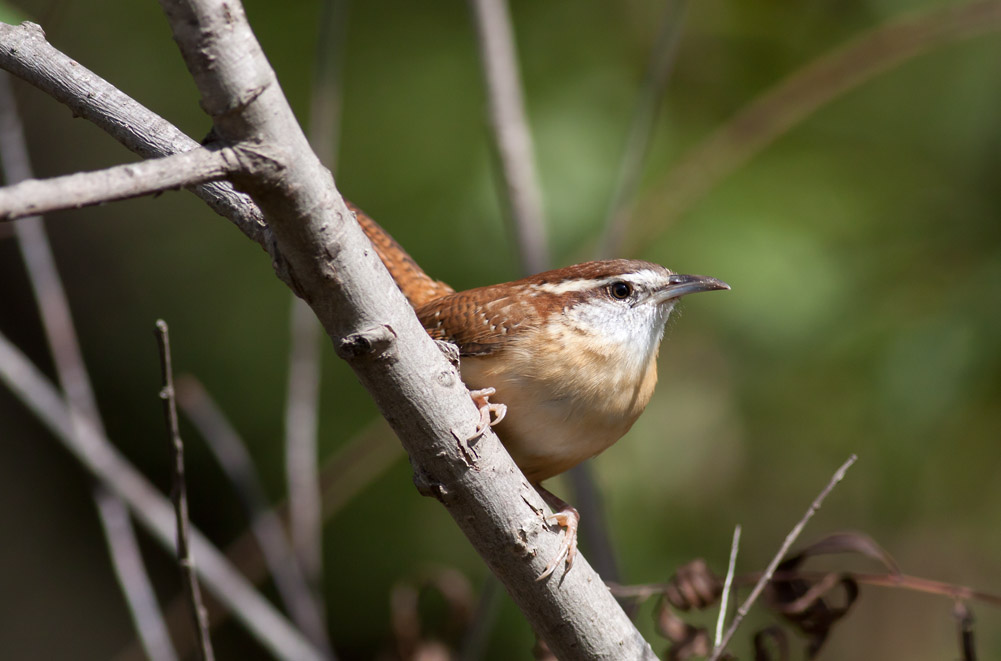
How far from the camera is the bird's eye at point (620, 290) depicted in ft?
8.32

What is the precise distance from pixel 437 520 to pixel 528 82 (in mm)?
2027

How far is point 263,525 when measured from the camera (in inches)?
117

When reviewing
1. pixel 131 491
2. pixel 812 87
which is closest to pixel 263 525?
pixel 131 491

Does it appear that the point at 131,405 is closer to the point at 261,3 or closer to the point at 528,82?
the point at 261,3

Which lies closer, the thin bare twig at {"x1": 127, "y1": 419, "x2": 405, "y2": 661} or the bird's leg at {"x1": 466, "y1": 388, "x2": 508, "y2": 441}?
the bird's leg at {"x1": 466, "y1": 388, "x2": 508, "y2": 441}

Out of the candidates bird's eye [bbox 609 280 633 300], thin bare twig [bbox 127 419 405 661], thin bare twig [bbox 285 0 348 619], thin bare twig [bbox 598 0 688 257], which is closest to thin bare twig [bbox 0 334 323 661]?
thin bare twig [bbox 285 0 348 619]

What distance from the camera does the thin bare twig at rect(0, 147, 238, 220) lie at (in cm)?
Result: 98

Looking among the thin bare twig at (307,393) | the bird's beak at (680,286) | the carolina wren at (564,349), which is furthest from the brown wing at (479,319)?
the thin bare twig at (307,393)

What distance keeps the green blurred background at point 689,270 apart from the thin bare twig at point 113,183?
8.67ft

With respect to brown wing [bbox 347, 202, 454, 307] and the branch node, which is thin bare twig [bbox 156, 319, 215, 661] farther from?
brown wing [bbox 347, 202, 454, 307]

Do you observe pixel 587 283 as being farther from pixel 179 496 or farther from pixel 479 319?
pixel 179 496

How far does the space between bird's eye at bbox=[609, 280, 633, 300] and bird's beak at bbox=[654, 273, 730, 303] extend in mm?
81

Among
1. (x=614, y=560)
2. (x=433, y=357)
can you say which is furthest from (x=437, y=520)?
(x=433, y=357)

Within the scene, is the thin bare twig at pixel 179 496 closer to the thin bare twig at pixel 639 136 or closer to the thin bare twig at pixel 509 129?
the thin bare twig at pixel 509 129
